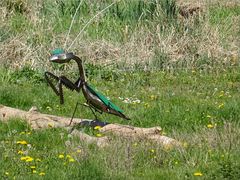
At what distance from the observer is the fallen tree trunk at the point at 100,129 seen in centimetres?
800

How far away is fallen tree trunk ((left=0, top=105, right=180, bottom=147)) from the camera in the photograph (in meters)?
8.00

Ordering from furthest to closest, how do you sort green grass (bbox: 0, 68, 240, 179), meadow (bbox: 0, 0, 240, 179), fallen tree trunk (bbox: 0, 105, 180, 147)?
fallen tree trunk (bbox: 0, 105, 180, 147), meadow (bbox: 0, 0, 240, 179), green grass (bbox: 0, 68, 240, 179)

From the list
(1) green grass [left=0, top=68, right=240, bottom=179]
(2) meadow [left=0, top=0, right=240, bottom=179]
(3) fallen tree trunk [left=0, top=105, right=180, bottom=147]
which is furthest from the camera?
(3) fallen tree trunk [left=0, top=105, right=180, bottom=147]

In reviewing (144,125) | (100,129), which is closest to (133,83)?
(144,125)

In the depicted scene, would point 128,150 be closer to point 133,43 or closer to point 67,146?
point 67,146

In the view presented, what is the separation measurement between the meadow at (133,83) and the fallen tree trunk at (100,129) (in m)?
0.13

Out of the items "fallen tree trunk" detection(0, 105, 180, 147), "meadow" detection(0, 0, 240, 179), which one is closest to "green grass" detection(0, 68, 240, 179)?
"meadow" detection(0, 0, 240, 179)

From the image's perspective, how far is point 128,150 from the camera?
7.34 m

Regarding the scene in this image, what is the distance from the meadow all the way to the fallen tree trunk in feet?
0.43

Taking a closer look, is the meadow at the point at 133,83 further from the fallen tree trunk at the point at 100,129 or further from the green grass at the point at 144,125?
the fallen tree trunk at the point at 100,129

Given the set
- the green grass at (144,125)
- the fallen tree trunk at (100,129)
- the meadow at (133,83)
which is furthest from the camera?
the fallen tree trunk at (100,129)

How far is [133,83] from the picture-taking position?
41.4ft

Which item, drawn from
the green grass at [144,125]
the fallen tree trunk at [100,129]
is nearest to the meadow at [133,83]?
the green grass at [144,125]

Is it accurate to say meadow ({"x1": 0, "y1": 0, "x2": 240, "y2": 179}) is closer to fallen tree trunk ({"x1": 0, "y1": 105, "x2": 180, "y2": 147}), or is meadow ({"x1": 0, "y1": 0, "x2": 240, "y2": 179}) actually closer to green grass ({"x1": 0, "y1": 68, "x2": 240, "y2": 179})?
green grass ({"x1": 0, "y1": 68, "x2": 240, "y2": 179})
